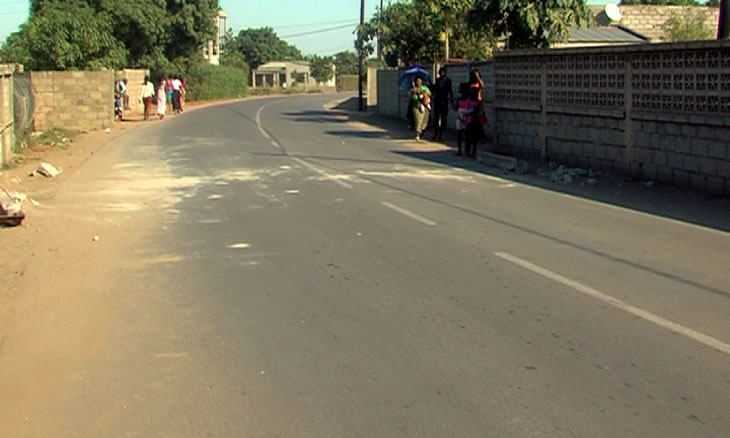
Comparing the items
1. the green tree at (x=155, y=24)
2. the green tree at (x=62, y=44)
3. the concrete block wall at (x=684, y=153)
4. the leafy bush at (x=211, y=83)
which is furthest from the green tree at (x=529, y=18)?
the leafy bush at (x=211, y=83)

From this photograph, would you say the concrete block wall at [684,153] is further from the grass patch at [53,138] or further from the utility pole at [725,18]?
the grass patch at [53,138]

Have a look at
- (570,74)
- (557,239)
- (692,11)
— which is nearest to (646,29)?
(692,11)

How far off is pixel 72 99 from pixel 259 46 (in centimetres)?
11489

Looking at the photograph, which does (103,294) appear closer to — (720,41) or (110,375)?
(110,375)

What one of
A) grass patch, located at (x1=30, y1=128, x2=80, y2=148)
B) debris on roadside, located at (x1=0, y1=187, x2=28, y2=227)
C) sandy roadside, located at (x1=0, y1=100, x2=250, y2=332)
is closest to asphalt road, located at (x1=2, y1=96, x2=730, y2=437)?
sandy roadside, located at (x1=0, y1=100, x2=250, y2=332)

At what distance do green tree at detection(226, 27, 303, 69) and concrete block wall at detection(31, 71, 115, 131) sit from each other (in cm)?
10322

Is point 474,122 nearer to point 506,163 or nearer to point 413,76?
point 506,163

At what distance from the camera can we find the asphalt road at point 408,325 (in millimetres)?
4773

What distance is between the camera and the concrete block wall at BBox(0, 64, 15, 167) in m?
17.4

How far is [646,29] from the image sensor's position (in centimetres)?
4291

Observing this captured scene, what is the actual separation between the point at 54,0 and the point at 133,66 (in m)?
5.88

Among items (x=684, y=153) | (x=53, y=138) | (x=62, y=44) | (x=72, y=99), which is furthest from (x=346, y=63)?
(x=684, y=153)

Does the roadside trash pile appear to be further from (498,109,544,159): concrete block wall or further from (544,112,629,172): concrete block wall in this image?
(498,109,544,159): concrete block wall

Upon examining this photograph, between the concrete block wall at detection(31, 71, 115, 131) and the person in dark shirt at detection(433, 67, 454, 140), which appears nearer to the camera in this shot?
the person in dark shirt at detection(433, 67, 454, 140)
